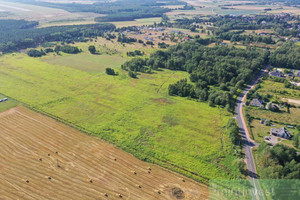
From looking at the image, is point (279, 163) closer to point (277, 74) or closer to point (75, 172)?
point (75, 172)

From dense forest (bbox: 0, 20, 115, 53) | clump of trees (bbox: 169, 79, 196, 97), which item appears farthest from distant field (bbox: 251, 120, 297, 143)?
dense forest (bbox: 0, 20, 115, 53)

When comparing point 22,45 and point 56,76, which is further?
point 22,45

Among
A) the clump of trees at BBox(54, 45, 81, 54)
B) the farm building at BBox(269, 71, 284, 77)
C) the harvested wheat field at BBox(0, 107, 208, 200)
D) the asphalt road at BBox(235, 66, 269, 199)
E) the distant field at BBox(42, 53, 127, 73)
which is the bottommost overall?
the harvested wheat field at BBox(0, 107, 208, 200)

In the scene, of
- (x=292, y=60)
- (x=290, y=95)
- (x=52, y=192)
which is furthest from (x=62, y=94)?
(x=292, y=60)

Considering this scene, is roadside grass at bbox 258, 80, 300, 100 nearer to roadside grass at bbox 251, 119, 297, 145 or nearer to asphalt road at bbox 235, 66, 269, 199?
asphalt road at bbox 235, 66, 269, 199

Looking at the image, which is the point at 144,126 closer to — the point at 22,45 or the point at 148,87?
the point at 148,87
